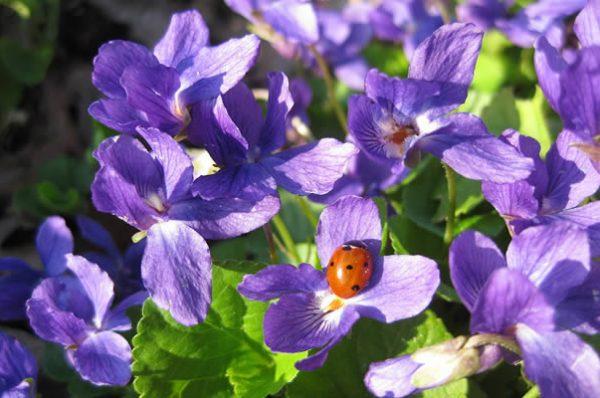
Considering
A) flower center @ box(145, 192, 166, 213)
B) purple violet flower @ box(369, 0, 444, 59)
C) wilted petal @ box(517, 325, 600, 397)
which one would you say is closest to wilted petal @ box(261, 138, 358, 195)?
flower center @ box(145, 192, 166, 213)

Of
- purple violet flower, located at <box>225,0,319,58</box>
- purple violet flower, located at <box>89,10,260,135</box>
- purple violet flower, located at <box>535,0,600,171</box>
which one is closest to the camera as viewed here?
purple violet flower, located at <box>535,0,600,171</box>

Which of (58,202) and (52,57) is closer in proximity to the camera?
(58,202)

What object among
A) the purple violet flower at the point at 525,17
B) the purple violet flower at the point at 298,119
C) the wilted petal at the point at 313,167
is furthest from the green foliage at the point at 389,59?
the wilted petal at the point at 313,167

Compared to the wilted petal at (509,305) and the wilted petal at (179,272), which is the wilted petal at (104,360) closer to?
the wilted petal at (179,272)

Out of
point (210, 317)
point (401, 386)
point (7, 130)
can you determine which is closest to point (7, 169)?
point (7, 130)

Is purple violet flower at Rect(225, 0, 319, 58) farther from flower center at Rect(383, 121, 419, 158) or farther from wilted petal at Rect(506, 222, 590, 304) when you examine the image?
wilted petal at Rect(506, 222, 590, 304)

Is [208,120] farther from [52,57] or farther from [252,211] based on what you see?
[52,57]
